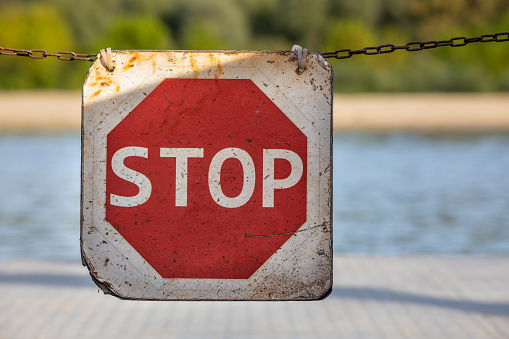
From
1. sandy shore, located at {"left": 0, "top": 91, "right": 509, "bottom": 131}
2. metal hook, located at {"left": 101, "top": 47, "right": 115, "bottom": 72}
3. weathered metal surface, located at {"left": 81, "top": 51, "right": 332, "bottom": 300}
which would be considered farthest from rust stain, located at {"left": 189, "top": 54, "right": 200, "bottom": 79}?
sandy shore, located at {"left": 0, "top": 91, "right": 509, "bottom": 131}

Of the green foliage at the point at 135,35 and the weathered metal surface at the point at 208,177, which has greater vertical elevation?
the green foliage at the point at 135,35

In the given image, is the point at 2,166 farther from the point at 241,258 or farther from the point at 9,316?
the point at 241,258

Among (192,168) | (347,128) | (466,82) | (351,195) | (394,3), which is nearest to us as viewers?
(192,168)

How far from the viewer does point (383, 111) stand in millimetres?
44656

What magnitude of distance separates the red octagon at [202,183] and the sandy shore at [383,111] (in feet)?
121

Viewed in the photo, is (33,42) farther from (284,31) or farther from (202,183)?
(202,183)

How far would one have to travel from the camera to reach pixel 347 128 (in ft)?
130

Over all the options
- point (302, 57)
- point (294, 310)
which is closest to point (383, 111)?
point (294, 310)

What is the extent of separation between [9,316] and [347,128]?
114 ft

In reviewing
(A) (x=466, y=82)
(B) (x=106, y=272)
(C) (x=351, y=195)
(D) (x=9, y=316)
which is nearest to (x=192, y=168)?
(B) (x=106, y=272)

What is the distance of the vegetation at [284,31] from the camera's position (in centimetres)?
5237

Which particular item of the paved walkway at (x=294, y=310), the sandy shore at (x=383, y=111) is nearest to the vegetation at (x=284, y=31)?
the sandy shore at (x=383, y=111)

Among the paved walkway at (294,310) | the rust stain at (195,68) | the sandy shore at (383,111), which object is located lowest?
the paved walkway at (294,310)

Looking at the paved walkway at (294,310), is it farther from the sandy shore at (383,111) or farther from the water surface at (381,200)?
the sandy shore at (383,111)
